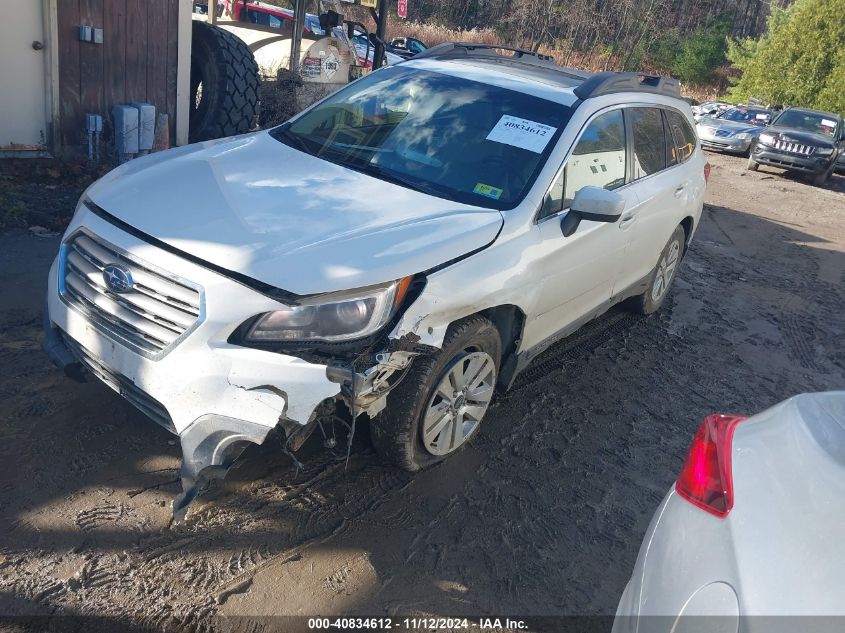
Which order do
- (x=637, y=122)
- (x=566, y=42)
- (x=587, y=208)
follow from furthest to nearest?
(x=566, y=42)
(x=637, y=122)
(x=587, y=208)

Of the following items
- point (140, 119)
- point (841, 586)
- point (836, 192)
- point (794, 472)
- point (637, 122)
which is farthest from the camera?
point (836, 192)

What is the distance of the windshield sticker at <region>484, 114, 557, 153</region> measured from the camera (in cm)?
419

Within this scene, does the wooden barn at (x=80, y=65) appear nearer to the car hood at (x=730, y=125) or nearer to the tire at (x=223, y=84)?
the tire at (x=223, y=84)

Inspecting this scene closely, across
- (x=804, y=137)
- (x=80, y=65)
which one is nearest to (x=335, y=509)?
(x=80, y=65)

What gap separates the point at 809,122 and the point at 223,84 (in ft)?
49.1

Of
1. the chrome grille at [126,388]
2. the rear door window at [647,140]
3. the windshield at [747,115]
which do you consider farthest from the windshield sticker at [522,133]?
the windshield at [747,115]

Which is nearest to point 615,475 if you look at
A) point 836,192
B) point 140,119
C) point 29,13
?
point 140,119

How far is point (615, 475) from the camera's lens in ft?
13.5

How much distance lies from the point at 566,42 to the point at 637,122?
33526 millimetres

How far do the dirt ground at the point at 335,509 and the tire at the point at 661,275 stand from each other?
97 cm

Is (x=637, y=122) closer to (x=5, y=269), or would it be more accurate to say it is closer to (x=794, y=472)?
(x=794, y=472)

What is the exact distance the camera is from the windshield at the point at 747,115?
20516mm

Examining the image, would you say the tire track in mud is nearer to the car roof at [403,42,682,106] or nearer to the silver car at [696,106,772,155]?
the car roof at [403,42,682,106]

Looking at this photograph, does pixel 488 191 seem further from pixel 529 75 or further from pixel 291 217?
pixel 529 75
